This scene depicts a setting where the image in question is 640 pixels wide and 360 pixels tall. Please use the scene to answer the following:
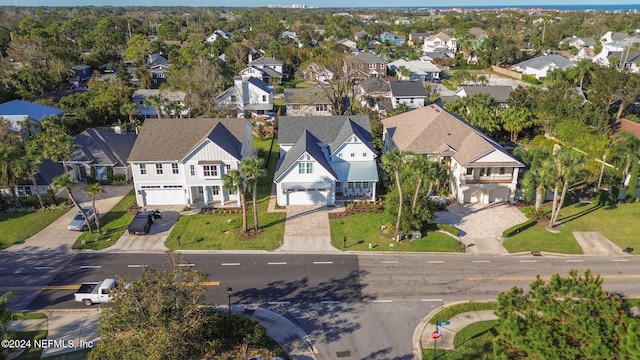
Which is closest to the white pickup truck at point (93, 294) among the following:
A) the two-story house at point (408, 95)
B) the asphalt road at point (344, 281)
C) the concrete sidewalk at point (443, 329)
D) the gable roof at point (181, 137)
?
the asphalt road at point (344, 281)

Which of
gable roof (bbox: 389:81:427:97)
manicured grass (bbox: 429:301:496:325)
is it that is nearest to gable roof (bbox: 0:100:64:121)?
gable roof (bbox: 389:81:427:97)

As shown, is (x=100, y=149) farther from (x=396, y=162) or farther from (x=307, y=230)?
(x=396, y=162)

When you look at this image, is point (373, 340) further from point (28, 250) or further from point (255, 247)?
point (28, 250)

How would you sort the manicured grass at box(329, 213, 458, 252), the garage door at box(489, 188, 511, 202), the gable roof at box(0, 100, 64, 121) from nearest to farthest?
the manicured grass at box(329, 213, 458, 252), the garage door at box(489, 188, 511, 202), the gable roof at box(0, 100, 64, 121)

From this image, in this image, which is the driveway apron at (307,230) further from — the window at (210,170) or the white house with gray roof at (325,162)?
the window at (210,170)

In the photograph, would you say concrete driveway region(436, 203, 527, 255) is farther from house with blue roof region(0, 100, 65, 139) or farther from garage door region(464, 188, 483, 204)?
house with blue roof region(0, 100, 65, 139)
